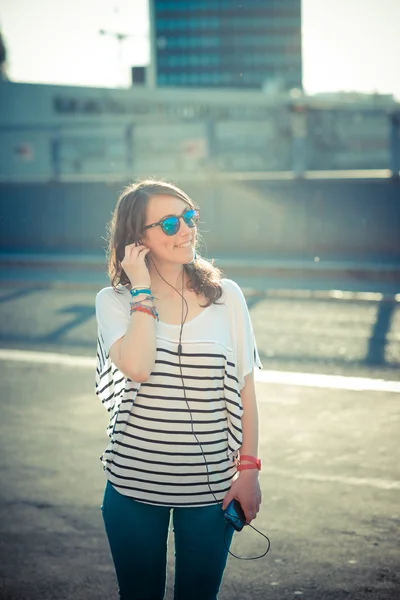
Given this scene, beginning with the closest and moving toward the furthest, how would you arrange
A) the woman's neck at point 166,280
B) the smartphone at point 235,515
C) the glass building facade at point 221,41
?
1. the smartphone at point 235,515
2. the woman's neck at point 166,280
3. the glass building facade at point 221,41

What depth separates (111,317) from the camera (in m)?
2.80

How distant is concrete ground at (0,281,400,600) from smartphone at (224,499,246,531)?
1353mm

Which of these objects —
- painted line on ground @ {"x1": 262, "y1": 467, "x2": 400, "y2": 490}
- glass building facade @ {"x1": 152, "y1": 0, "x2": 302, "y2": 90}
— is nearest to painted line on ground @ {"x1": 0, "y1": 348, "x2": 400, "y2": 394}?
painted line on ground @ {"x1": 262, "y1": 467, "x2": 400, "y2": 490}

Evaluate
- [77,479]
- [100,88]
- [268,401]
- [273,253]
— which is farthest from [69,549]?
[100,88]

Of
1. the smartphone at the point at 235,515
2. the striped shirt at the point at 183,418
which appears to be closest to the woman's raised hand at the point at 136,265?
the striped shirt at the point at 183,418

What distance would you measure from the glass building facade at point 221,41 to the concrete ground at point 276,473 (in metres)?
147

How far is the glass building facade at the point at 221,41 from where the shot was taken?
15275cm

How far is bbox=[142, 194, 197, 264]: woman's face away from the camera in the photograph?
278cm

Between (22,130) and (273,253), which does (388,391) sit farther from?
(22,130)

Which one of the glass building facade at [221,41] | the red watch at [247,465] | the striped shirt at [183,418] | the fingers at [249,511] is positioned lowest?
the fingers at [249,511]

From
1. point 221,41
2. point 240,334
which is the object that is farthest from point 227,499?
point 221,41

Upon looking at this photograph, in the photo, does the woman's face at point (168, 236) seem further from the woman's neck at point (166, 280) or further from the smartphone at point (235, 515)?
the smartphone at point (235, 515)

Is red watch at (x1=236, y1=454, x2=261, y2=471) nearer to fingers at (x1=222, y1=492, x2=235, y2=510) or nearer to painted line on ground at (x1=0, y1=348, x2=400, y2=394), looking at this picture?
fingers at (x1=222, y1=492, x2=235, y2=510)

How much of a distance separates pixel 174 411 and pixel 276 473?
3.03 meters
